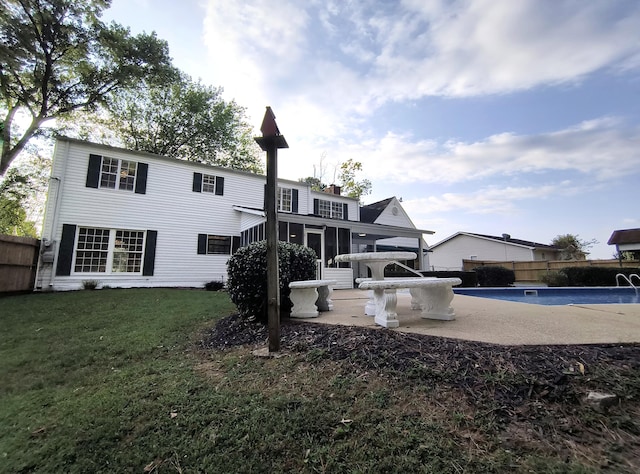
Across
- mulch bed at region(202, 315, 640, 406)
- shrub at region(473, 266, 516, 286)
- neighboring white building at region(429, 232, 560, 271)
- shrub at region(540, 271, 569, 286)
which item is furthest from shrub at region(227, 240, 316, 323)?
neighboring white building at region(429, 232, 560, 271)

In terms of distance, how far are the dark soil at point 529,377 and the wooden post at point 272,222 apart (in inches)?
12.0

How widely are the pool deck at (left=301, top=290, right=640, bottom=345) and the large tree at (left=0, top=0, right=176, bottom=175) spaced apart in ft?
55.0

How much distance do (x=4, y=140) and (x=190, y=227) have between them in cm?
926

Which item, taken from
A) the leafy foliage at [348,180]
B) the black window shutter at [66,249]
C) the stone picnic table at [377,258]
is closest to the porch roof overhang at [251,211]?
the black window shutter at [66,249]

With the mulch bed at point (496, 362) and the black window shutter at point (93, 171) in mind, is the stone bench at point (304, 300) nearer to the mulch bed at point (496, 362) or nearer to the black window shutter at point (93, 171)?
the mulch bed at point (496, 362)

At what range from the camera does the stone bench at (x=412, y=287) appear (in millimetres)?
3506

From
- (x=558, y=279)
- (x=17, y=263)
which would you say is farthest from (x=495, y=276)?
(x=17, y=263)

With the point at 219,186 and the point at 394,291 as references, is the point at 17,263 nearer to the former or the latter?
the point at 219,186

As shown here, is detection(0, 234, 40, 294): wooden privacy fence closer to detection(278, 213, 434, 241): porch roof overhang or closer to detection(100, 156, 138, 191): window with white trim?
detection(100, 156, 138, 191): window with white trim

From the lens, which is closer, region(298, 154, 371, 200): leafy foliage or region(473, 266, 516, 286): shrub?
region(473, 266, 516, 286): shrub

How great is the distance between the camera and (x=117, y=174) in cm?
1109

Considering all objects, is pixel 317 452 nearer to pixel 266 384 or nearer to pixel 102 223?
pixel 266 384

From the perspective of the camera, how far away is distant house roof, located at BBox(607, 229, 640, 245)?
18805 mm

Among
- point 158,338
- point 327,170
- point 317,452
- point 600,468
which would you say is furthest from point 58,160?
point 327,170
